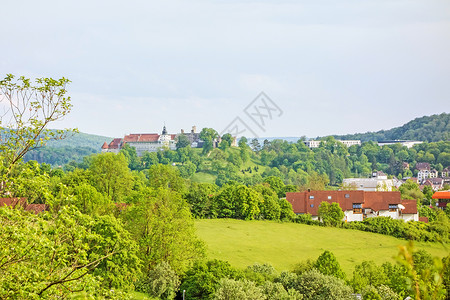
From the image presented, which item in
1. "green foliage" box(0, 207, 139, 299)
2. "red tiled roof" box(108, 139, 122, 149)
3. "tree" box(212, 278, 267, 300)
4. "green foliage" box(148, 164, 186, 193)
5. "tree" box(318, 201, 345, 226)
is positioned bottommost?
"tree" box(318, 201, 345, 226)

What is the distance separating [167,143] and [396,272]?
141m

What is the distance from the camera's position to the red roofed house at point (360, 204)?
59969 mm

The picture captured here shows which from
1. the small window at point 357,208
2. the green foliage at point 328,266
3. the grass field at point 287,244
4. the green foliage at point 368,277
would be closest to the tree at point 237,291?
the green foliage at point 328,266

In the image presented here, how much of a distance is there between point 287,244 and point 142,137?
131057 mm

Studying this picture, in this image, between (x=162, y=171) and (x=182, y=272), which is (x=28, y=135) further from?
(x=162, y=171)

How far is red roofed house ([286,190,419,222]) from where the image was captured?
60.0 meters

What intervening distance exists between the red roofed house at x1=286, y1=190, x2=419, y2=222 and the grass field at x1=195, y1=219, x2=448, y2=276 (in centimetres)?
718

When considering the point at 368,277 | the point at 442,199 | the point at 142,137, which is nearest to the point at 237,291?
the point at 368,277

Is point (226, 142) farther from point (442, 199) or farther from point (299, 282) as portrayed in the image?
point (299, 282)

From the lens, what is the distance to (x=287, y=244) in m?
44.2

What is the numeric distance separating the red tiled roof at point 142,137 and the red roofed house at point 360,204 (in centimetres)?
11117

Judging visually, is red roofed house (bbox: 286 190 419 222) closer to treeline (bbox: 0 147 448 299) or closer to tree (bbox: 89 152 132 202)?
tree (bbox: 89 152 132 202)

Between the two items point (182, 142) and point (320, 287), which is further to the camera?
point (182, 142)

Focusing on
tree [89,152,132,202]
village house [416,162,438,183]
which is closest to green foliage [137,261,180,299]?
tree [89,152,132,202]
